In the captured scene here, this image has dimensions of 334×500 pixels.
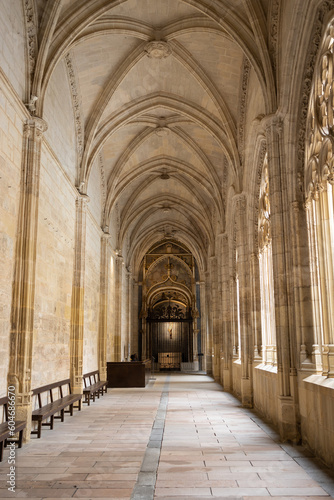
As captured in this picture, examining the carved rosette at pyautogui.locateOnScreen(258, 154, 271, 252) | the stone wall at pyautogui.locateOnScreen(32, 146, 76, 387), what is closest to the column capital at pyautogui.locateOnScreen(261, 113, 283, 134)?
the carved rosette at pyautogui.locateOnScreen(258, 154, 271, 252)

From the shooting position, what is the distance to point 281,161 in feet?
27.8

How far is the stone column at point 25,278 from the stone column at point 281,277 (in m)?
4.39

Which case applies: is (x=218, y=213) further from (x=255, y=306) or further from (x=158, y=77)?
(x=255, y=306)

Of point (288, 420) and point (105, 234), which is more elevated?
point (105, 234)

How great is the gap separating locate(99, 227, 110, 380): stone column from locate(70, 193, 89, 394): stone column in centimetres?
466

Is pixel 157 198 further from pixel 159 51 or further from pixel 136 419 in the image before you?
pixel 136 419

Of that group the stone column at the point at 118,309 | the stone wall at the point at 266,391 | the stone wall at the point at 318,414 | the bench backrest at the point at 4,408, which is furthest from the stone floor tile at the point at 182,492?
the stone column at the point at 118,309

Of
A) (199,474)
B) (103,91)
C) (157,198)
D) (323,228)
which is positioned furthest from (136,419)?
(157,198)

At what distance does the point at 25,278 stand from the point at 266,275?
19.4ft

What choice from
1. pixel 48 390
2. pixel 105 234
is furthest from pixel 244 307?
pixel 105 234

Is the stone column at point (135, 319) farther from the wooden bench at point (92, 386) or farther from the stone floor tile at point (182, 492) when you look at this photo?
the stone floor tile at point (182, 492)

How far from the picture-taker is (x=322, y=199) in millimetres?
7137

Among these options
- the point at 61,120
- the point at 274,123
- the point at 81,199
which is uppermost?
the point at 61,120

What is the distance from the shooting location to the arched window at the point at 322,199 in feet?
21.6
